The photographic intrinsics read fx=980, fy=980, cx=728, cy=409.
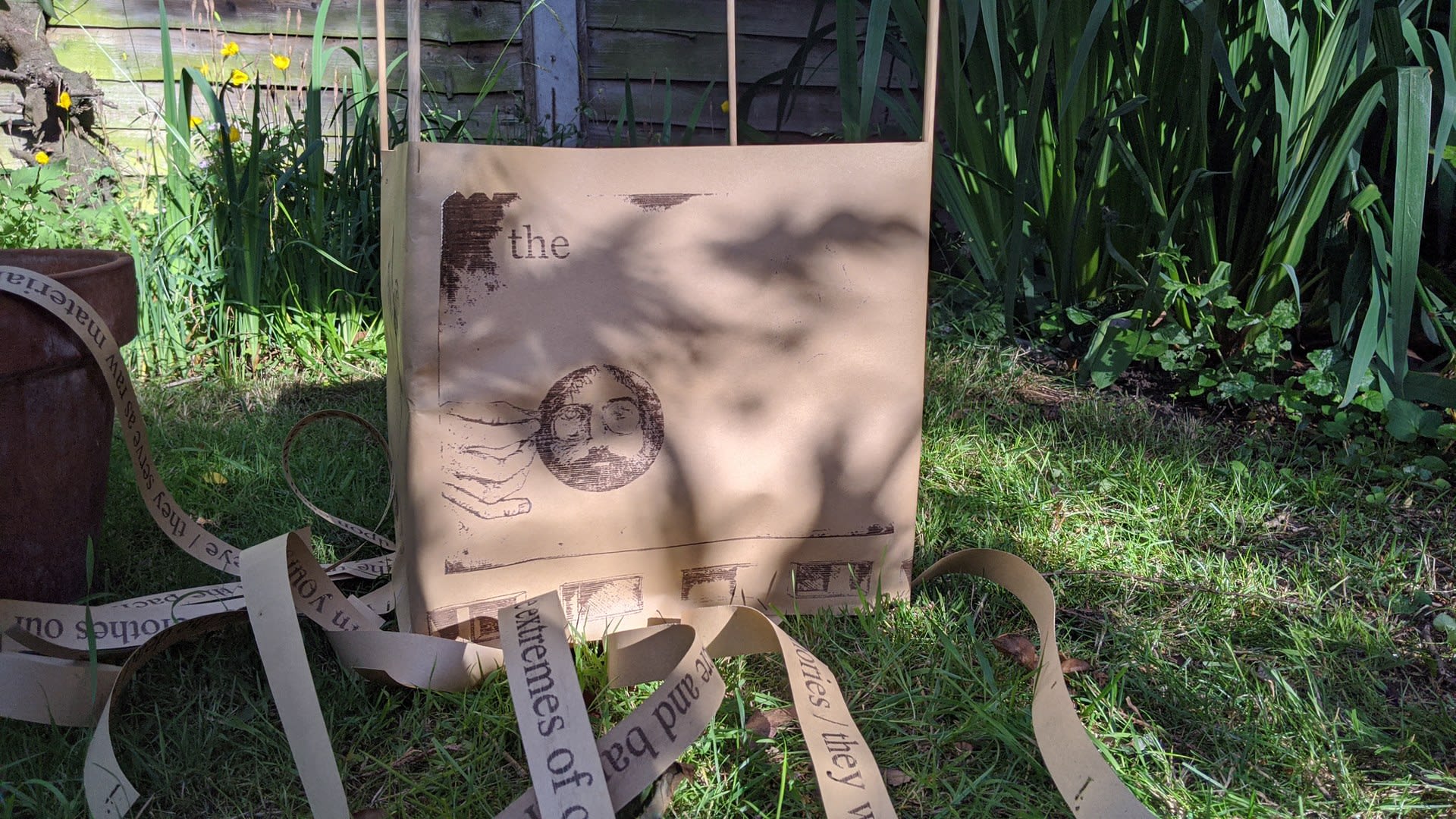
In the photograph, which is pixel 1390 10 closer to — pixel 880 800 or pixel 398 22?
pixel 880 800

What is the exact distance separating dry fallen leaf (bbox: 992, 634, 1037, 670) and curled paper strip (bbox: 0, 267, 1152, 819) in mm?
41

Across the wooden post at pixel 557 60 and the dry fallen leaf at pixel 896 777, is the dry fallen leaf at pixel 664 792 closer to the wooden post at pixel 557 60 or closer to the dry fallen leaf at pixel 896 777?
the dry fallen leaf at pixel 896 777

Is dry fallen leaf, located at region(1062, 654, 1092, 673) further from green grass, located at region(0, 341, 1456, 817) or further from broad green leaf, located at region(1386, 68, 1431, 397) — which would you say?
broad green leaf, located at region(1386, 68, 1431, 397)

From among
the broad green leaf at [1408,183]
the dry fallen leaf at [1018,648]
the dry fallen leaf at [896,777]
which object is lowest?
the dry fallen leaf at [896,777]

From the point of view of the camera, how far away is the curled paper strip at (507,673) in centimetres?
91

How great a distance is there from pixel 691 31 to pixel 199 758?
3.00m

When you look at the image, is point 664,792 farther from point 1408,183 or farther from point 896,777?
point 1408,183

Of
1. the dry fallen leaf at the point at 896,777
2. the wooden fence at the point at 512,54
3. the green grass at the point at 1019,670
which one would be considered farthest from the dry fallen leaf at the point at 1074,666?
the wooden fence at the point at 512,54

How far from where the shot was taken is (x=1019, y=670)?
1138mm

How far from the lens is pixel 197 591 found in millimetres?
1205

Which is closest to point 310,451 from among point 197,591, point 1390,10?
point 197,591

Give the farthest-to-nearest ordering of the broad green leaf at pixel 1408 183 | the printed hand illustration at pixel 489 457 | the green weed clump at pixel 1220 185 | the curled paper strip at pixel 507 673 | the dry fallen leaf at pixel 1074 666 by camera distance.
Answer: the green weed clump at pixel 1220 185 → the broad green leaf at pixel 1408 183 → the dry fallen leaf at pixel 1074 666 → the printed hand illustration at pixel 489 457 → the curled paper strip at pixel 507 673

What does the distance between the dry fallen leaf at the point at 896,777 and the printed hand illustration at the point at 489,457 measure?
48 cm

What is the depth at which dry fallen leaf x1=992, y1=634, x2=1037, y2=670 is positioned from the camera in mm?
1144
